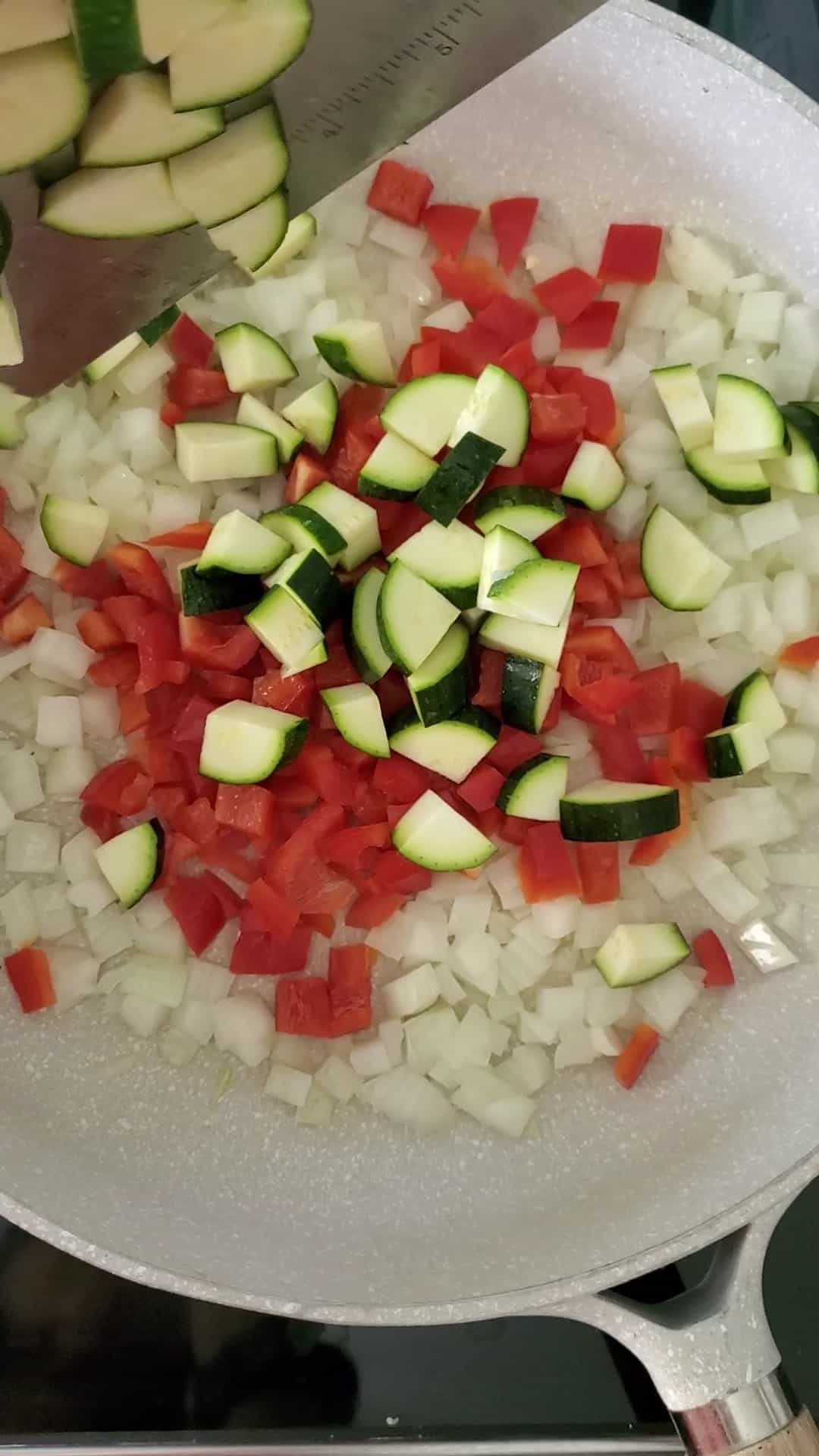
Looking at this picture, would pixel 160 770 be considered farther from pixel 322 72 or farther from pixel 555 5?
pixel 555 5

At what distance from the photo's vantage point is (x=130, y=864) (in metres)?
1.35

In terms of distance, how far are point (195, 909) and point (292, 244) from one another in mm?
979

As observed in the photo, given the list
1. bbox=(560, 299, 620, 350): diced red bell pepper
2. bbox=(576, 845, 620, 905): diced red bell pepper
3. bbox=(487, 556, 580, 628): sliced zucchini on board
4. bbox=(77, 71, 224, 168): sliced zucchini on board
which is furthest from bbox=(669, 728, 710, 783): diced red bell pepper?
bbox=(77, 71, 224, 168): sliced zucchini on board

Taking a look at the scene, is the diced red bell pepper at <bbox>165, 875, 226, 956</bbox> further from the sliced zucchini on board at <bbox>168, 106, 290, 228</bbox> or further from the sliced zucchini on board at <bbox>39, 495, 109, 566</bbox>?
the sliced zucchini on board at <bbox>168, 106, 290, 228</bbox>

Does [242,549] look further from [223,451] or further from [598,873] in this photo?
[598,873]

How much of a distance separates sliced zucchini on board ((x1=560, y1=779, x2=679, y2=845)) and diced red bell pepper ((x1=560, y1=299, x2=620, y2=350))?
683mm

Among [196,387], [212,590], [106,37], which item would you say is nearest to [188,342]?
[196,387]

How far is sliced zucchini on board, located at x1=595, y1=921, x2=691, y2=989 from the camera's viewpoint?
1.34 m

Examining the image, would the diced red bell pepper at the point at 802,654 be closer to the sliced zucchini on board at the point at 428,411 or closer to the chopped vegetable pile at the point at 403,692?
the chopped vegetable pile at the point at 403,692

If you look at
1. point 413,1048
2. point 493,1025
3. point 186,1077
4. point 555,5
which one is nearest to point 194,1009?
point 186,1077

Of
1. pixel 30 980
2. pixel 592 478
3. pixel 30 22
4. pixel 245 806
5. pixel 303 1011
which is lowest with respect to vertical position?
pixel 303 1011

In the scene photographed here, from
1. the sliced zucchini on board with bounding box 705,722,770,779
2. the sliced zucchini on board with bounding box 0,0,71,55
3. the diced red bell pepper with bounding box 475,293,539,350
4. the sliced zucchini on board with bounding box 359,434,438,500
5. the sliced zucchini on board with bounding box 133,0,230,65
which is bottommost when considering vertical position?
the sliced zucchini on board with bounding box 705,722,770,779

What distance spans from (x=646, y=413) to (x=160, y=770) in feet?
2.89

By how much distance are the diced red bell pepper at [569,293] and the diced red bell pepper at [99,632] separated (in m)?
0.81
